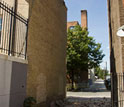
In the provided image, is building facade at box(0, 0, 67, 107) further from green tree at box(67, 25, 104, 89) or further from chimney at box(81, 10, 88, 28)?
chimney at box(81, 10, 88, 28)

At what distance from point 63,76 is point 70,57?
9.02m

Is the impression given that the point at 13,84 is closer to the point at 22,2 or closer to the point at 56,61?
the point at 22,2

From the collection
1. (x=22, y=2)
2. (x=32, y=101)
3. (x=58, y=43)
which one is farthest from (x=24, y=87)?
(x=58, y=43)

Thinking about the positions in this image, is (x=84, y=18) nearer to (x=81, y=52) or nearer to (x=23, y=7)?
(x=81, y=52)

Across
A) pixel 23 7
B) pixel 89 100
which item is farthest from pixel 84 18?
pixel 23 7

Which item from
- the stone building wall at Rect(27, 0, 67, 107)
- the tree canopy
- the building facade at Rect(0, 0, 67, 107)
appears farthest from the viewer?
the tree canopy

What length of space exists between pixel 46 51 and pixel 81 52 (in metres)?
A: 13.7

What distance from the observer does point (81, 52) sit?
75.2ft

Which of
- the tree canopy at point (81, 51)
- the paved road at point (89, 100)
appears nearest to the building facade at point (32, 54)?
the paved road at point (89, 100)

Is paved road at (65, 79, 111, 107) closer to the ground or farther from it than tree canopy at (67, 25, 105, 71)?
closer to the ground

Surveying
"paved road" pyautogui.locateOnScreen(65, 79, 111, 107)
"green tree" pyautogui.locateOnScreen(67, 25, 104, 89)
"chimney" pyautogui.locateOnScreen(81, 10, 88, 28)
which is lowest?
"paved road" pyautogui.locateOnScreen(65, 79, 111, 107)

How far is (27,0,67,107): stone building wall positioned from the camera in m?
7.93

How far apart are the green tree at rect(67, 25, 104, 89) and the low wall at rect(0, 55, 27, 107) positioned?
15.7 m


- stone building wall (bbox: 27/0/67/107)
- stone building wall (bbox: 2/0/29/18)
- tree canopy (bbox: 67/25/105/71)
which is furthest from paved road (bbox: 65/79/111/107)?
stone building wall (bbox: 2/0/29/18)
